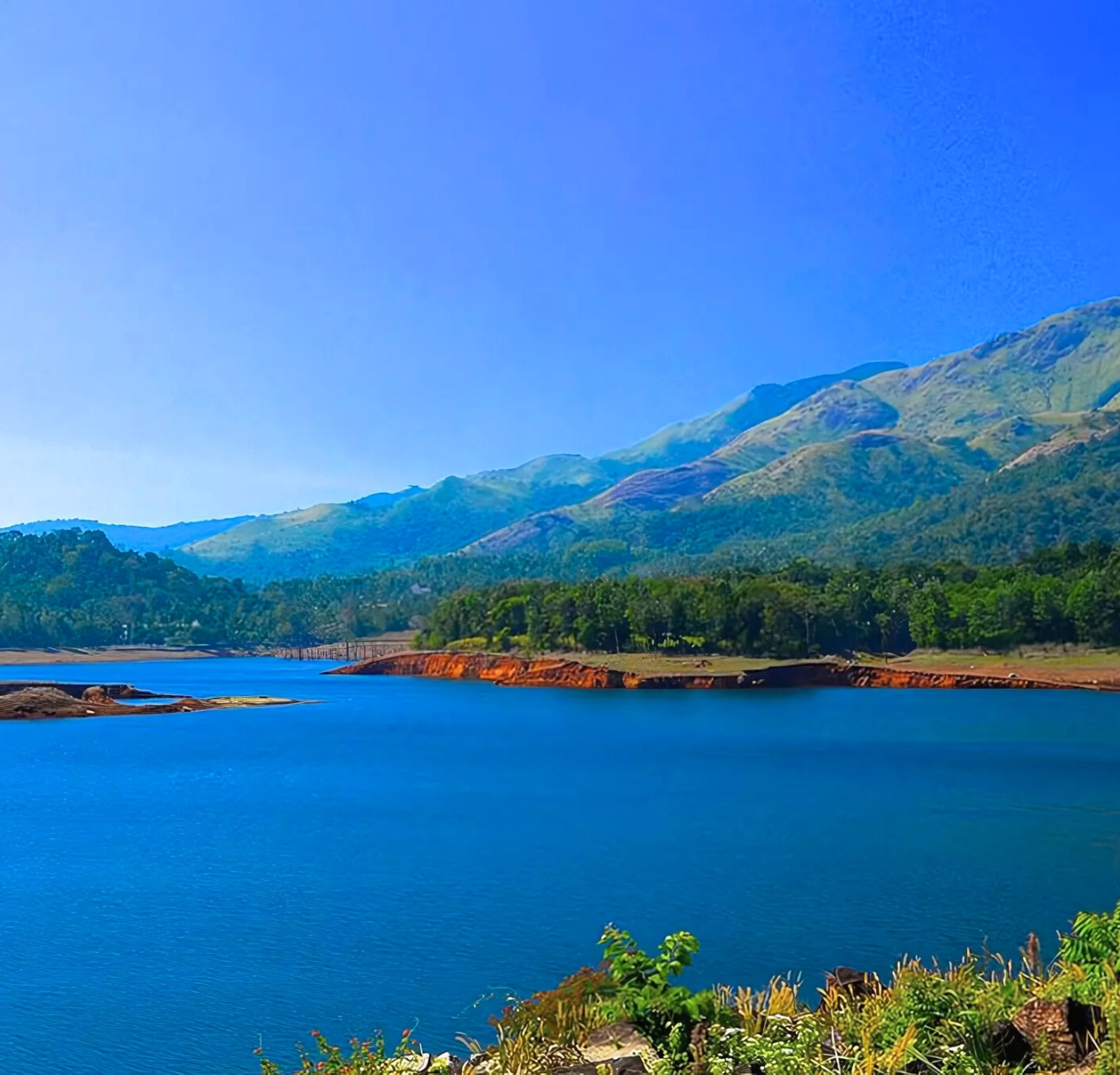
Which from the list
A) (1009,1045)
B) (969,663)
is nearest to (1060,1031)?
(1009,1045)

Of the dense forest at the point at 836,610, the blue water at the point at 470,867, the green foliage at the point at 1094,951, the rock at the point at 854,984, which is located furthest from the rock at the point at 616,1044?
the dense forest at the point at 836,610

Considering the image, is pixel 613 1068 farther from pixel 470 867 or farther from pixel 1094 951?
pixel 470 867

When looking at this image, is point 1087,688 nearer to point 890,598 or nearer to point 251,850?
point 890,598

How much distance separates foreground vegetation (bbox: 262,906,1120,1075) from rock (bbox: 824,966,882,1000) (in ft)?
0.09

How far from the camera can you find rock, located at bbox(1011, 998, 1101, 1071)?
11797mm

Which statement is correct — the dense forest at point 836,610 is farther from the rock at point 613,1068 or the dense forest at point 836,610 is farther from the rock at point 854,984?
the rock at point 613,1068

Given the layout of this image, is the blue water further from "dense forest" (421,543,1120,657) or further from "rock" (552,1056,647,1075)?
"dense forest" (421,543,1120,657)

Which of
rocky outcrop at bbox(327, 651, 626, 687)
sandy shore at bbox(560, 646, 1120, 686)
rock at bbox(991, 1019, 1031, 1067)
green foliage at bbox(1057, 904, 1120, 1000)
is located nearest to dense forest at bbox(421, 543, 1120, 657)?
sandy shore at bbox(560, 646, 1120, 686)

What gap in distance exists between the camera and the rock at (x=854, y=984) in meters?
15.5

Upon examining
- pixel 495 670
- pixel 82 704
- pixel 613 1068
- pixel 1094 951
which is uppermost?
pixel 1094 951

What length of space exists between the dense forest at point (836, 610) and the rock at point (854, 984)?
113 metres

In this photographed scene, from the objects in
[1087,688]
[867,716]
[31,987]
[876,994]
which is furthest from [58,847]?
[1087,688]

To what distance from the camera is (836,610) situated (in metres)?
134

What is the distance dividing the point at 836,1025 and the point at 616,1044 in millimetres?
2555
